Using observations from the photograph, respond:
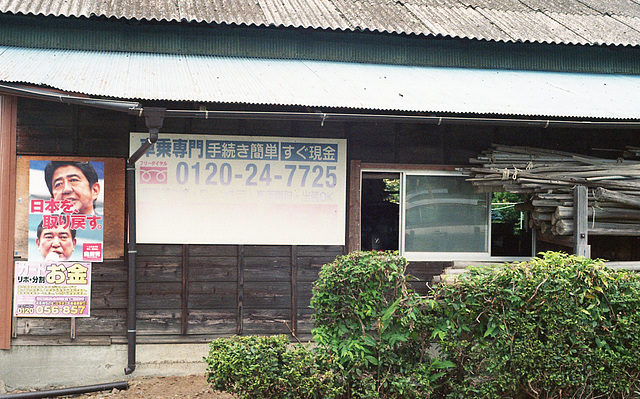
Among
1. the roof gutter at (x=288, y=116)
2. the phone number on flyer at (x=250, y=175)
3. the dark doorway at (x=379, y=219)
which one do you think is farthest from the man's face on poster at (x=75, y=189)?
the dark doorway at (x=379, y=219)

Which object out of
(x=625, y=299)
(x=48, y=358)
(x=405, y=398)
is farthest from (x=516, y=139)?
(x=48, y=358)

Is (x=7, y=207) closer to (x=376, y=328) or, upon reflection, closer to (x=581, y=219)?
(x=376, y=328)

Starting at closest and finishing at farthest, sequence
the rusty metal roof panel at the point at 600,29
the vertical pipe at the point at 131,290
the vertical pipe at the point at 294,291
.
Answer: the vertical pipe at the point at 131,290, the vertical pipe at the point at 294,291, the rusty metal roof panel at the point at 600,29

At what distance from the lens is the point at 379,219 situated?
8461mm

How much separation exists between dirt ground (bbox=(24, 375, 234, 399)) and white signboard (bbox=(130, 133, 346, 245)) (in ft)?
5.57

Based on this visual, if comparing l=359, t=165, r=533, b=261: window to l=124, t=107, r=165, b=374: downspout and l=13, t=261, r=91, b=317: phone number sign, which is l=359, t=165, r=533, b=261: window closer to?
l=124, t=107, r=165, b=374: downspout

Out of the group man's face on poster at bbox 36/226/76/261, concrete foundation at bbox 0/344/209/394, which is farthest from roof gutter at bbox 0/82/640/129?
concrete foundation at bbox 0/344/209/394

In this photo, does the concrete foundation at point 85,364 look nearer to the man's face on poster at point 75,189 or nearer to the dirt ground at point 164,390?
the dirt ground at point 164,390

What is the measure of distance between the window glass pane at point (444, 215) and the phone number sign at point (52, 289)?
419cm

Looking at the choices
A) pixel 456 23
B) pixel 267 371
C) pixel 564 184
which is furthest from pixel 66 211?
pixel 456 23

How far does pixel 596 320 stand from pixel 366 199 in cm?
459

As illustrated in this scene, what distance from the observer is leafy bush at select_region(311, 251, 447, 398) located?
16.1 feet

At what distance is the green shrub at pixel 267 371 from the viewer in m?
4.52

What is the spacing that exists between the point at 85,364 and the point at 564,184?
6.26m
